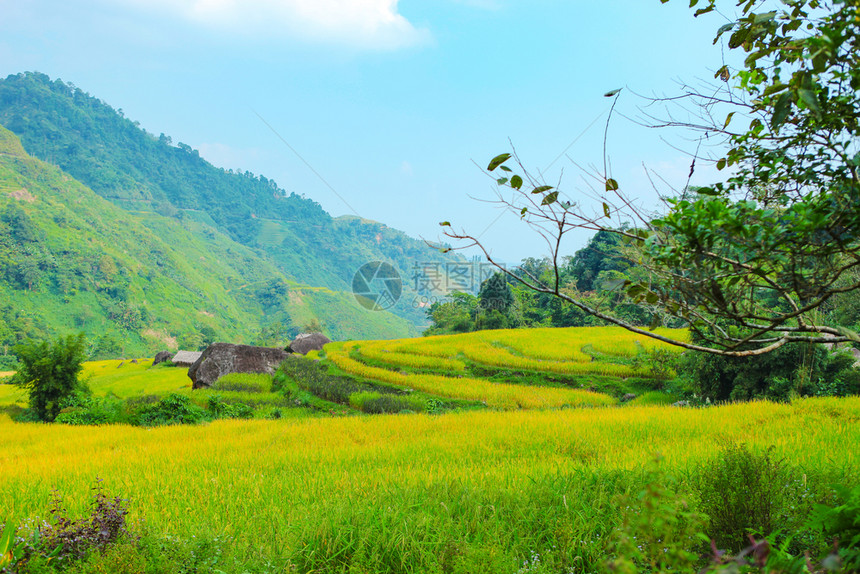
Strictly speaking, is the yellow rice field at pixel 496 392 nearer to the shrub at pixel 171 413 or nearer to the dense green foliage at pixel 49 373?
the shrub at pixel 171 413

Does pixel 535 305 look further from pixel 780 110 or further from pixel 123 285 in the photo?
pixel 123 285

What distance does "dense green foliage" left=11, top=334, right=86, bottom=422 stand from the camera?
42.2ft

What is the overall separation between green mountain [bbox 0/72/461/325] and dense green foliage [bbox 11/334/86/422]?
9536 cm

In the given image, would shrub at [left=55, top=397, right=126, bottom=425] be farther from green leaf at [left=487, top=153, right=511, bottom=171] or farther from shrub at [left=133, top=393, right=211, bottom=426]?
green leaf at [left=487, top=153, right=511, bottom=171]

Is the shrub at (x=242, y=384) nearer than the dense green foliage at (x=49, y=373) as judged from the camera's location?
No

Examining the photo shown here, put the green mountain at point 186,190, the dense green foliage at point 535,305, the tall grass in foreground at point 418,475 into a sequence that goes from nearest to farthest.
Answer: the tall grass in foreground at point 418,475 < the dense green foliage at point 535,305 < the green mountain at point 186,190

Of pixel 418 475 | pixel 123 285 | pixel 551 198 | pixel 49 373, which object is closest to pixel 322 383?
pixel 49 373

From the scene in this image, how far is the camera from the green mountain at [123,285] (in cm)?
5959

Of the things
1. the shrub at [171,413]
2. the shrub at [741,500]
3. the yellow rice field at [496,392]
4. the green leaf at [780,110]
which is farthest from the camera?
the yellow rice field at [496,392]

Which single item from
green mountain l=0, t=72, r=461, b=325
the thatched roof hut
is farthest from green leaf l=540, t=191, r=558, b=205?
green mountain l=0, t=72, r=461, b=325

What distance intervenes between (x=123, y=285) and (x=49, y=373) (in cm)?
6391

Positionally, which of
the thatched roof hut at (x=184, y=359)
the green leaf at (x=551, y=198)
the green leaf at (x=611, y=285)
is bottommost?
the thatched roof hut at (x=184, y=359)

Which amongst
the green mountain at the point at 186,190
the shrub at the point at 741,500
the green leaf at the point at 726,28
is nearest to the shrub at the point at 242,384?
the shrub at the point at 741,500

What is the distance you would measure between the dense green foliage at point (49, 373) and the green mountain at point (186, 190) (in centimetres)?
9536
